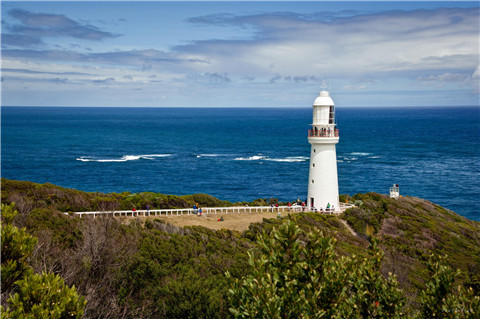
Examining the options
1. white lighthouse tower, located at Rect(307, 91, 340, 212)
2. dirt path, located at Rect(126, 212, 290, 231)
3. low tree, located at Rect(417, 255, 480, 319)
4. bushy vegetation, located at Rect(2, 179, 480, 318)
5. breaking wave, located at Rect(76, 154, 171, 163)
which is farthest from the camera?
breaking wave, located at Rect(76, 154, 171, 163)

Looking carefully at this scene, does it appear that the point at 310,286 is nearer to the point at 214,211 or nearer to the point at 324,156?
the point at 214,211

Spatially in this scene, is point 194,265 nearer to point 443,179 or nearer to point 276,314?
point 276,314

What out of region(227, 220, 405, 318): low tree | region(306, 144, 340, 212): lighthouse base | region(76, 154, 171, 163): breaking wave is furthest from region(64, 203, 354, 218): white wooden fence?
region(76, 154, 171, 163): breaking wave

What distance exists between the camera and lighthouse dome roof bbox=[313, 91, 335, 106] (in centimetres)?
3120

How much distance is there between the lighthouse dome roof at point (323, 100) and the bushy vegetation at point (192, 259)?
7.61 meters

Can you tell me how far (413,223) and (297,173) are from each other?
129 feet

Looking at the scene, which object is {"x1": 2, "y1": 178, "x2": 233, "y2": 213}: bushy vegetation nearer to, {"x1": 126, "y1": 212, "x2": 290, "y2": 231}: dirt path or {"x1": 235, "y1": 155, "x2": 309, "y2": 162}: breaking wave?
{"x1": 126, "y1": 212, "x2": 290, "y2": 231}: dirt path

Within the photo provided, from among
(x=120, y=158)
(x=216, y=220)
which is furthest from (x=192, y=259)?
(x=120, y=158)

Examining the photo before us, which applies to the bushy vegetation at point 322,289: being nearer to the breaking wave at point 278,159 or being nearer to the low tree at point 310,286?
the low tree at point 310,286

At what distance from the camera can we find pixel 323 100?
31.3 metres

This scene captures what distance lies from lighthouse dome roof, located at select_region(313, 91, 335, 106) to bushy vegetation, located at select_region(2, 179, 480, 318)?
7605mm

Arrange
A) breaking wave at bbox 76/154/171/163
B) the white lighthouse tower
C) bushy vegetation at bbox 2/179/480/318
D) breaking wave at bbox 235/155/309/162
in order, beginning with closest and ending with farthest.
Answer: bushy vegetation at bbox 2/179/480/318 → the white lighthouse tower → breaking wave at bbox 76/154/171/163 → breaking wave at bbox 235/155/309/162

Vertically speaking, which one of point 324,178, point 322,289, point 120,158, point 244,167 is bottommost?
point 244,167

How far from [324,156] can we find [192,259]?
55.5ft
